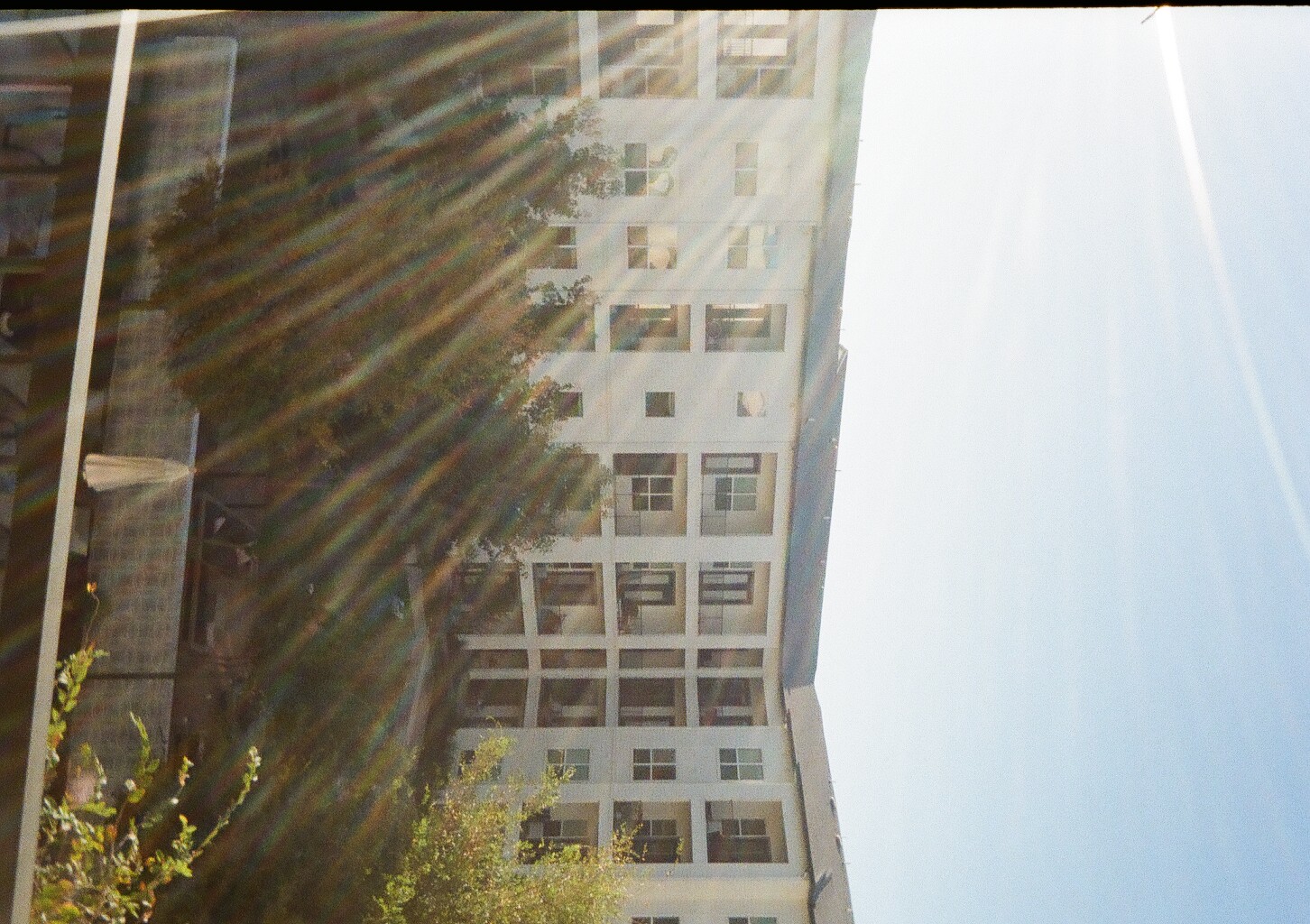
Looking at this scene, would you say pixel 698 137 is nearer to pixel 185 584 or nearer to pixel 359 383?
pixel 359 383

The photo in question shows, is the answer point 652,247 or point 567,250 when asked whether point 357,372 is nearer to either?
point 567,250

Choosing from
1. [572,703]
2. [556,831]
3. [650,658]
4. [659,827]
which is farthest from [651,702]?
[556,831]

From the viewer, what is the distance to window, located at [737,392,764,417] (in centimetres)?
2480

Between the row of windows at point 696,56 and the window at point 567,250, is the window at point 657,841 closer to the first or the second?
the window at point 567,250

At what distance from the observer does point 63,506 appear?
4.91 m

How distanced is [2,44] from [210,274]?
3.97 meters

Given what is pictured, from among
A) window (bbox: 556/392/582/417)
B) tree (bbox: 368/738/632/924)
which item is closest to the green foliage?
tree (bbox: 368/738/632/924)

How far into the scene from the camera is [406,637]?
1850cm

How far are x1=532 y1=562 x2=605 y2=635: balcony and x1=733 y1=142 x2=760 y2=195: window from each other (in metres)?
11.5

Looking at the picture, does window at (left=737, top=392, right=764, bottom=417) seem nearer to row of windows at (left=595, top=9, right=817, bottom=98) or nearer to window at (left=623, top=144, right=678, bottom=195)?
window at (left=623, top=144, right=678, bottom=195)

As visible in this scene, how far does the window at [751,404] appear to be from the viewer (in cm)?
2480

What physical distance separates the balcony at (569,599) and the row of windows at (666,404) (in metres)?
5.16

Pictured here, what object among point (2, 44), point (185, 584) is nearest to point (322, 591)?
point (185, 584)

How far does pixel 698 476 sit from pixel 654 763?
8511 millimetres
